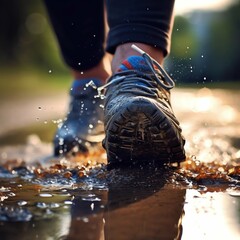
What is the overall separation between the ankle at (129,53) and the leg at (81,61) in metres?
0.68

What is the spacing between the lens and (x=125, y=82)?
1.89 metres

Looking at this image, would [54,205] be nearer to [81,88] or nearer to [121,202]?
[121,202]

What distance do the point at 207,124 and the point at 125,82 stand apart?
89.1 inches

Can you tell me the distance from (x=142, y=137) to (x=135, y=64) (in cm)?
28

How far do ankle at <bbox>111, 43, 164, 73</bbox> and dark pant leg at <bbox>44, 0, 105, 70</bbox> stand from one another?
2.36 ft

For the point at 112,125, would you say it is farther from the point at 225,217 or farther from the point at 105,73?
the point at 105,73

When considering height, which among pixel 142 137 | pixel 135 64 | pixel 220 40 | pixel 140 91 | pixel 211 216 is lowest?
pixel 211 216

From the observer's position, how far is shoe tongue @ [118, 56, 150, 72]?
6.23 ft

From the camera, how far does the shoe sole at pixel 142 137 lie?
1686mm

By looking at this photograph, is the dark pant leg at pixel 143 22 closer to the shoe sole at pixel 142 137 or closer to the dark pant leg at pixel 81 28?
the shoe sole at pixel 142 137

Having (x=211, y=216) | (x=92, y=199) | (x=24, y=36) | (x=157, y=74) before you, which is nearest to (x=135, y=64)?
(x=157, y=74)

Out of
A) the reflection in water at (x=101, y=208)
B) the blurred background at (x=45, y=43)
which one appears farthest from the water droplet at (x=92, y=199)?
the blurred background at (x=45, y=43)

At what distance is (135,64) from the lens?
75.0 inches

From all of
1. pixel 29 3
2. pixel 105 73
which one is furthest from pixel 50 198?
A: pixel 29 3
